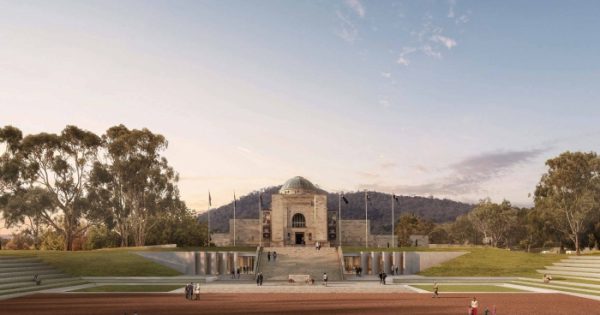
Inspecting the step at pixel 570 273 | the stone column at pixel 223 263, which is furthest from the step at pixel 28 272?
the step at pixel 570 273

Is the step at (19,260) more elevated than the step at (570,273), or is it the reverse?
the step at (19,260)

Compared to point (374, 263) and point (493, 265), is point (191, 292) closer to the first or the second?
point (374, 263)

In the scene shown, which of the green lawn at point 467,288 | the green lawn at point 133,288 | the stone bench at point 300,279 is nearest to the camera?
the green lawn at point 467,288

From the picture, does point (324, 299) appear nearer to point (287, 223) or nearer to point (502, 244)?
point (287, 223)

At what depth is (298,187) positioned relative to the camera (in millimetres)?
→ 104875

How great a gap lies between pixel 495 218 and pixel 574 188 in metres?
35.9

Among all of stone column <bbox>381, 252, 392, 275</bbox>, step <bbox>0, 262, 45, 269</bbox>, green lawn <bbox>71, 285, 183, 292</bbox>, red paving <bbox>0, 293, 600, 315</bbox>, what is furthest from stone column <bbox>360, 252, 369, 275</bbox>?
step <bbox>0, 262, 45, 269</bbox>

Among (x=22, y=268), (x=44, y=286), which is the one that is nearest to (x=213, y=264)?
(x=22, y=268)

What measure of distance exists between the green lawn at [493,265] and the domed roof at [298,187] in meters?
45.7

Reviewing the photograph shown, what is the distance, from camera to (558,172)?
76.8m

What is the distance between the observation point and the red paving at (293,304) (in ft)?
97.3

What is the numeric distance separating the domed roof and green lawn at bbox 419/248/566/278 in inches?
1798

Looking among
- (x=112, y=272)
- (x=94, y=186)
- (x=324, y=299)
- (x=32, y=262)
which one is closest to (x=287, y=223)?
(x=94, y=186)

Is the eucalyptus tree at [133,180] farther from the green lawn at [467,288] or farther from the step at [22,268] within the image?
the green lawn at [467,288]
